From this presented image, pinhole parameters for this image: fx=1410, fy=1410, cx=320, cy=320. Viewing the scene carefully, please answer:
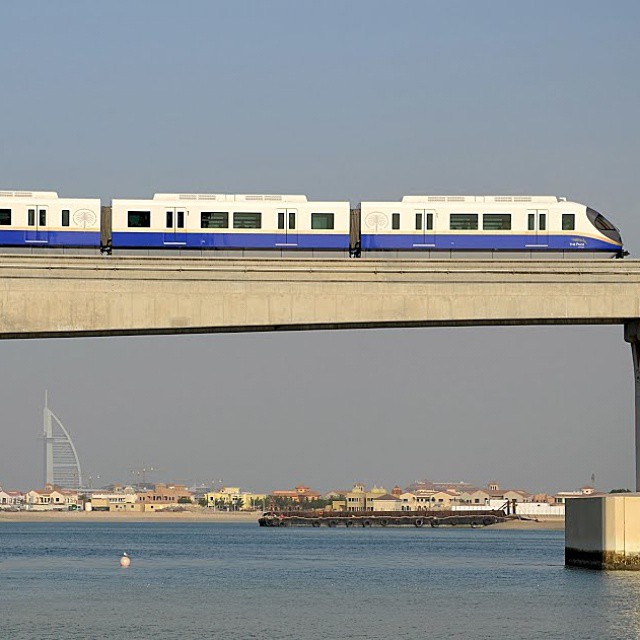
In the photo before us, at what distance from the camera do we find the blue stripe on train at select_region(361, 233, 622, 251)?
5722cm

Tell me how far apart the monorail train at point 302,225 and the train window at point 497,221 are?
0.04 metres

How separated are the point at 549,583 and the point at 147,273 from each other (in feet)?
71.9

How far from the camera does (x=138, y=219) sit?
56344 mm

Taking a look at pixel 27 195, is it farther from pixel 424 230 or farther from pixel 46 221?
pixel 424 230

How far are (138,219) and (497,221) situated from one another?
14577 millimetres

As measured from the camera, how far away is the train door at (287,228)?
56.9m

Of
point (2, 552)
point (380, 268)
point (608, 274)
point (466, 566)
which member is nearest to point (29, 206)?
point (380, 268)

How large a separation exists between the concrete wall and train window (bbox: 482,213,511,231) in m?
3.48

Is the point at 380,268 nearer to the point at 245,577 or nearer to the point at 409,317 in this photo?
the point at 409,317

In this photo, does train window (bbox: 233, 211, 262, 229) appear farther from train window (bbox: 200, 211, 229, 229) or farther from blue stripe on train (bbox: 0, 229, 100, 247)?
blue stripe on train (bbox: 0, 229, 100, 247)

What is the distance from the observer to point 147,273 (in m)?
52.9

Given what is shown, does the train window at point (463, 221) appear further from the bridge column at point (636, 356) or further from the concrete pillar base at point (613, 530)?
the concrete pillar base at point (613, 530)

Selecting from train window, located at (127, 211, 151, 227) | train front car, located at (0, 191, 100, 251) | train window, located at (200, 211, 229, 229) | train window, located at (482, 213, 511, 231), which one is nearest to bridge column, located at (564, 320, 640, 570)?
train window, located at (482, 213, 511, 231)

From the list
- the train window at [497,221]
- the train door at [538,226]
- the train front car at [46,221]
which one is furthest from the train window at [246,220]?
the train door at [538,226]
